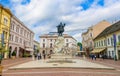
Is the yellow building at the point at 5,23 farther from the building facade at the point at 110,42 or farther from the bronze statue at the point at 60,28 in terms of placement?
the building facade at the point at 110,42

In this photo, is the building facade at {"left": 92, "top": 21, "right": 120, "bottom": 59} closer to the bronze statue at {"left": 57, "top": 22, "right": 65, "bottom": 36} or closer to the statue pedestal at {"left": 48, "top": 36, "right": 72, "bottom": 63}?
→ the bronze statue at {"left": 57, "top": 22, "right": 65, "bottom": 36}

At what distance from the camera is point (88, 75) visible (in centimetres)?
1164

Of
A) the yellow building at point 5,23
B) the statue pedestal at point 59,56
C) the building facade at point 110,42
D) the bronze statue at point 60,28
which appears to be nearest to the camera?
the statue pedestal at point 59,56

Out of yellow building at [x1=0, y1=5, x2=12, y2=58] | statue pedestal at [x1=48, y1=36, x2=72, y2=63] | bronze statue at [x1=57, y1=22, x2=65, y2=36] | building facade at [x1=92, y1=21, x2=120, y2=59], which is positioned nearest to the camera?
statue pedestal at [x1=48, y1=36, x2=72, y2=63]

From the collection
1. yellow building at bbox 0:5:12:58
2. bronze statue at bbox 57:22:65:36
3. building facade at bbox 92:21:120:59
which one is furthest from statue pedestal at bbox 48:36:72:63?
building facade at bbox 92:21:120:59

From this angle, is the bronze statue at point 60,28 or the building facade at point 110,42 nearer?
the bronze statue at point 60,28

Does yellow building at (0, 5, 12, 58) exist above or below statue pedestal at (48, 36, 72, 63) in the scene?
above

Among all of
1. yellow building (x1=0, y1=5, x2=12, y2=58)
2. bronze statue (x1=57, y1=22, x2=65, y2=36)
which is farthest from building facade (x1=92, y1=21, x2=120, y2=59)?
yellow building (x1=0, y1=5, x2=12, y2=58)

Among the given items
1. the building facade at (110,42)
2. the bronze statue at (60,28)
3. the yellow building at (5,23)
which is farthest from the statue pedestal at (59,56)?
the building facade at (110,42)

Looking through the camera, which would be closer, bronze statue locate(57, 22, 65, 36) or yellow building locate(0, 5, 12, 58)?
bronze statue locate(57, 22, 65, 36)

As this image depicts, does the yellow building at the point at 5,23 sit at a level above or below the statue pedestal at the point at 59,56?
above

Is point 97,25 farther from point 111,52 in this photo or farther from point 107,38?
point 111,52

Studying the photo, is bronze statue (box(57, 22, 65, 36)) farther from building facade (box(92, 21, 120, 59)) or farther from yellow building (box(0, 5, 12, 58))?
building facade (box(92, 21, 120, 59))

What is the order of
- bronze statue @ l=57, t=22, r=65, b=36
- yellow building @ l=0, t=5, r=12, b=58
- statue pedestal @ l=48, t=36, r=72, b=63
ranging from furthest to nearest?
1. yellow building @ l=0, t=5, r=12, b=58
2. bronze statue @ l=57, t=22, r=65, b=36
3. statue pedestal @ l=48, t=36, r=72, b=63
